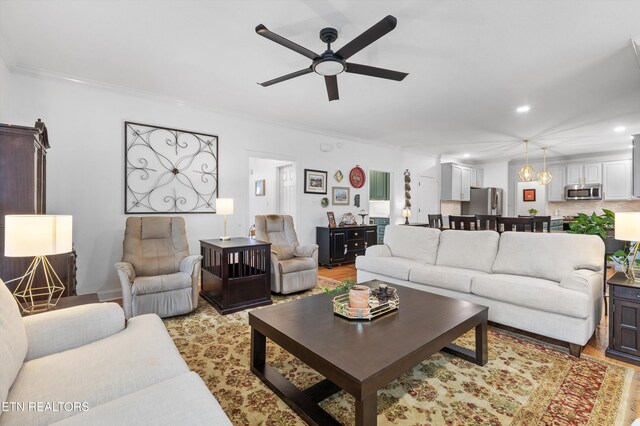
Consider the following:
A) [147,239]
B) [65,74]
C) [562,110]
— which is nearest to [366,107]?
[562,110]

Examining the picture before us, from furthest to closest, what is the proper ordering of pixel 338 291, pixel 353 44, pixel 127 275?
pixel 127 275
pixel 338 291
pixel 353 44

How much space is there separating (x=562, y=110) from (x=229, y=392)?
214 inches

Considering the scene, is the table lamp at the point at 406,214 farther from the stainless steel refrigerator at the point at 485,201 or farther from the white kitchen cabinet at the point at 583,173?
the white kitchen cabinet at the point at 583,173

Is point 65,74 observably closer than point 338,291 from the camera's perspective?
No

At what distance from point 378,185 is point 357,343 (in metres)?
6.15

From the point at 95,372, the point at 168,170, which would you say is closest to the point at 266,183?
the point at 168,170

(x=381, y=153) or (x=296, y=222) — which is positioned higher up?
(x=381, y=153)

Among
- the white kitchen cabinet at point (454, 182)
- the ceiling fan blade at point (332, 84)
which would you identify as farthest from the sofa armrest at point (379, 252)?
the white kitchen cabinet at point (454, 182)

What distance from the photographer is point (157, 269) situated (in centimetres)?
325

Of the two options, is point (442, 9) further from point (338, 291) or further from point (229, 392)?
point (229, 392)

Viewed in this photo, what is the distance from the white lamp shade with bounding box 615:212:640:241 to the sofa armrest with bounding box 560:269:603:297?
349 mm

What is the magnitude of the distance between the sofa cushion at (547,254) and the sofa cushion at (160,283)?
3151 millimetres

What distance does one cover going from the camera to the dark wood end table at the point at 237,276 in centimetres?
314

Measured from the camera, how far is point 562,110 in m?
4.32
